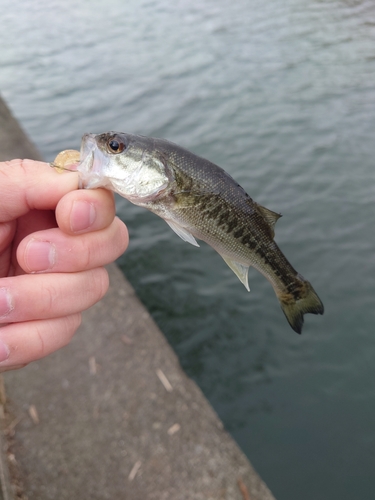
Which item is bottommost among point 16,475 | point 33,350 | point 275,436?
point 275,436

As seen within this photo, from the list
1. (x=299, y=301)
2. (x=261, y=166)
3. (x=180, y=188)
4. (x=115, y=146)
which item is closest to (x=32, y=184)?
(x=115, y=146)

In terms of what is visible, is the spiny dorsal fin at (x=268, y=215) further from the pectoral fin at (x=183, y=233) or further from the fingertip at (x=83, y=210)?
the fingertip at (x=83, y=210)

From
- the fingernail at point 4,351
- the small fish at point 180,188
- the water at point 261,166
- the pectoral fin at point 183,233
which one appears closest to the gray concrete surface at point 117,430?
the water at point 261,166

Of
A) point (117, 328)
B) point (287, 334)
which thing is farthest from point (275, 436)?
point (117, 328)

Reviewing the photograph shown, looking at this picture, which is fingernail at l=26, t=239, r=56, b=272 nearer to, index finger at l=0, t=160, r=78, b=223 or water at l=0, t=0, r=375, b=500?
index finger at l=0, t=160, r=78, b=223

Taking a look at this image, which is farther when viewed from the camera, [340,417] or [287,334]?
[287,334]

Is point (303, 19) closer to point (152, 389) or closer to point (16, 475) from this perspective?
point (152, 389)
